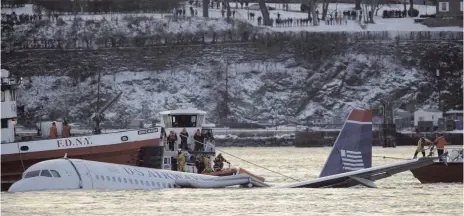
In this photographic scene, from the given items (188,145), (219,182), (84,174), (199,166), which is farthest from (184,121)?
(84,174)

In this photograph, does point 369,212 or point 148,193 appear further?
point 148,193

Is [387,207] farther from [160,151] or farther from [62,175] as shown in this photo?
[160,151]

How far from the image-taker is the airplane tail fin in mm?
85688

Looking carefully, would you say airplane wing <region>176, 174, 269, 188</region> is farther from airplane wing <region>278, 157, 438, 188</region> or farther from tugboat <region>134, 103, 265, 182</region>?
tugboat <region>134, 103, 265, 182</region>

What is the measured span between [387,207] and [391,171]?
13005 millimetres

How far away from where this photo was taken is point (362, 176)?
81875mm

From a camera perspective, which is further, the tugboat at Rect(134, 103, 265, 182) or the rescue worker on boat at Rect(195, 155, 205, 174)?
the tugboat at Rect(134, 103, 265, 182)

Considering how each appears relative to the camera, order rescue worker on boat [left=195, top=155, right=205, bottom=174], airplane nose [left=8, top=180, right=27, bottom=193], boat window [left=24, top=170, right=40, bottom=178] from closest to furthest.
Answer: airplane nose [left=8, top=180, right=27, bottom=193] < boat window [left=24, top=170, right=40, bottom=178] < rescue worker on boat [left=195, top=155, right=205, bottom=174]

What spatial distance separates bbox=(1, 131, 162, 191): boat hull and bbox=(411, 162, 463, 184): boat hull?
13.3m

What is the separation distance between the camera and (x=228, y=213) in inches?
2579

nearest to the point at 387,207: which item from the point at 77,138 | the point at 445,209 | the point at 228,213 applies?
the point at 445,209

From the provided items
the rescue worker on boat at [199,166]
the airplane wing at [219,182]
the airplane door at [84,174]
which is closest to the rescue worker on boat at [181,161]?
the rescue worker on boat at [199,166]

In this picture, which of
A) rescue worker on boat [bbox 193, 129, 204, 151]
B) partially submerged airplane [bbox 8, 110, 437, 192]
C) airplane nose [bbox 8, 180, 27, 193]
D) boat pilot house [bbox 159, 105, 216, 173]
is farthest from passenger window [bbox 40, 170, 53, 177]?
rescue worker on boat [bbox 193, 129, 204, 151]

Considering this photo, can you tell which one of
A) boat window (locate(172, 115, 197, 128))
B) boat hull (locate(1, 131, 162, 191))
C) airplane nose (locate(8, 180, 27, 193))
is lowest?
boat hull (locate(1, 131, 162, 191))
